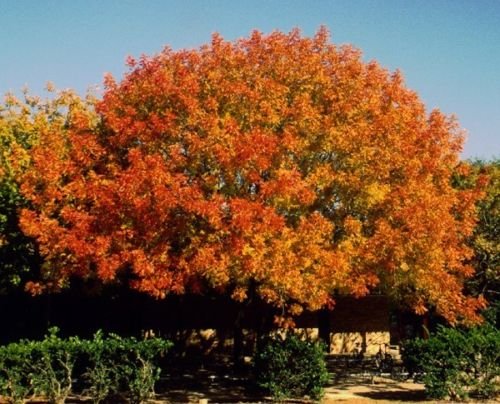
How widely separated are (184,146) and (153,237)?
2.91 metres

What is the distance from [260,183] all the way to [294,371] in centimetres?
558

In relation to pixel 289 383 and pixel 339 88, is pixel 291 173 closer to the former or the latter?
pixel 339 88

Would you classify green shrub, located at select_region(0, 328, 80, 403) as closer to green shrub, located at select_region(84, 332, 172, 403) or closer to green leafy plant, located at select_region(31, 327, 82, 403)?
green leafy plant, located at select_region(31, 327, 82, 403)

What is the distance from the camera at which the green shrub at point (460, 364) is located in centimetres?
1691

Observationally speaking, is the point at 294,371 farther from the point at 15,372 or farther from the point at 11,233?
the point at 11,233

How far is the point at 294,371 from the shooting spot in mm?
16844

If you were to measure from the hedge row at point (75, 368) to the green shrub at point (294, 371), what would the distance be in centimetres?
323

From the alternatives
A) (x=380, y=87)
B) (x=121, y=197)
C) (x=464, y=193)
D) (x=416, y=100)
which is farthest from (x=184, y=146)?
(x=464, y=193)

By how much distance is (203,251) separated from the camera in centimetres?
1517

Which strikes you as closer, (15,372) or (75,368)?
(15,372)

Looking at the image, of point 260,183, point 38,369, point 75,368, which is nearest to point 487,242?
point 260,183

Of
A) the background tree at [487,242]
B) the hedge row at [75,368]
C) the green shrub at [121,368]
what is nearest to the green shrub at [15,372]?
the hedge row at [75,368]

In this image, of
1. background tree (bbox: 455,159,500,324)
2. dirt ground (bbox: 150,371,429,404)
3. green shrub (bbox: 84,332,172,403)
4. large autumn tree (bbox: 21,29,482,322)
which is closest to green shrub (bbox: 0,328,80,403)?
green shrub (bbox: 84,332,172,403)

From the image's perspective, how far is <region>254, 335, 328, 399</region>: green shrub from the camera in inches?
658
